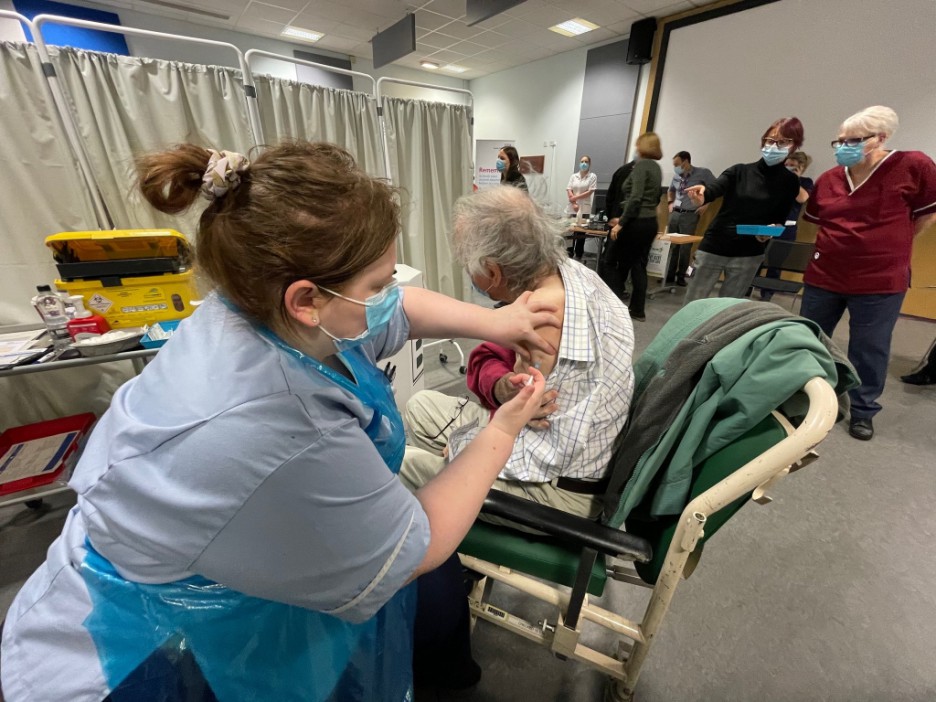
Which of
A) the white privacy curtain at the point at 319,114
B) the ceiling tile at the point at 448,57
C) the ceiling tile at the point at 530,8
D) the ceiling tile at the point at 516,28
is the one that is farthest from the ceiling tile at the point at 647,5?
the white privacy curtain at the point at 319,114

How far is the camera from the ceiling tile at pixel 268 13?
473 centimetres

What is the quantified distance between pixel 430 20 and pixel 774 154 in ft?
15.9

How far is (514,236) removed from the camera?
3.13 feet

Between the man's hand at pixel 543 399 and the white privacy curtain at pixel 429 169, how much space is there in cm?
173

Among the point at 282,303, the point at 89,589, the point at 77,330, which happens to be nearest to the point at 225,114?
the point at 77,330

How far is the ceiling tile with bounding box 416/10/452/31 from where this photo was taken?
4.96 m

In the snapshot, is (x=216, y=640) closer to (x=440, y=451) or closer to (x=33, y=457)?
(x=440, y=451)

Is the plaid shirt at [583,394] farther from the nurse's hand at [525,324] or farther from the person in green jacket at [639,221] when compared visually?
the person in green jacket at [639,221]

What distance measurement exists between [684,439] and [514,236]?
0.58m

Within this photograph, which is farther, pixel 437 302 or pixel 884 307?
pixel 884 307

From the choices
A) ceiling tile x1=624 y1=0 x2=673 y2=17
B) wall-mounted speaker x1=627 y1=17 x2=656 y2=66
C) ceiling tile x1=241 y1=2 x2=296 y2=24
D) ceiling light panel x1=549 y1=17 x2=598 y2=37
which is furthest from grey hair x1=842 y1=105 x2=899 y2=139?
ceiling tile x1=241 y1=2 x2=296 y2=24

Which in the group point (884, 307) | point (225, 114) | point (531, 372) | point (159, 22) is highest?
point (159, 22)

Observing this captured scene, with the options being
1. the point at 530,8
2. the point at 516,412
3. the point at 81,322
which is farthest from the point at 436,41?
the point at 516,412

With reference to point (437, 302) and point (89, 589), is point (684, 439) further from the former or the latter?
point (89, 589)
